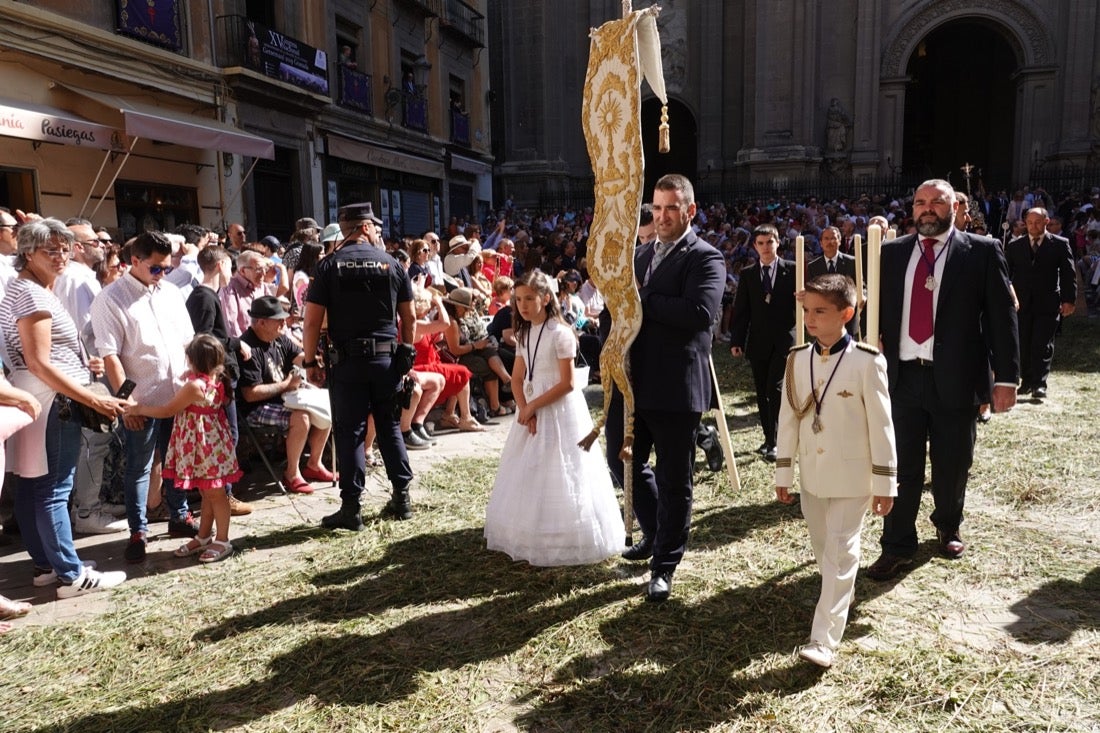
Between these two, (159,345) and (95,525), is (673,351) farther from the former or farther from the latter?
(95,525)

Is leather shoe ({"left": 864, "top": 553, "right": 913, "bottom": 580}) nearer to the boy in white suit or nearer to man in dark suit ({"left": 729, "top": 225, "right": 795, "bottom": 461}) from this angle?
the boy in white suit

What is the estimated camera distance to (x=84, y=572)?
14.0 ft

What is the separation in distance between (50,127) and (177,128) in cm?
201

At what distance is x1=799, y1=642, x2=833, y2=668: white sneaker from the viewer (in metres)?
3.26

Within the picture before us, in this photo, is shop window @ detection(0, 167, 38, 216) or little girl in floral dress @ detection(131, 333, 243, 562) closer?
little girl in floral dress @ detection(131, 333, 243, 562)

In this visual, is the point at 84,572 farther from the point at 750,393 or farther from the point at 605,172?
the point at 750,393

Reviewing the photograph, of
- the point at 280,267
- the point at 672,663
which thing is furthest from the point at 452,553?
the point at 280,267

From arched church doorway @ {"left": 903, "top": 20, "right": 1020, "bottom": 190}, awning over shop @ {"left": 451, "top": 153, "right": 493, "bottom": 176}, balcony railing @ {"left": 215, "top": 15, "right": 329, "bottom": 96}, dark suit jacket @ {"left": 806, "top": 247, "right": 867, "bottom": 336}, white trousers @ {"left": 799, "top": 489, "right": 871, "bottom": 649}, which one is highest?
arched church doorway @ {"left": 903, "top": 20, "right": 1020, "bottom": 190}

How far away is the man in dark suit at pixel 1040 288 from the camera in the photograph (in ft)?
28.5

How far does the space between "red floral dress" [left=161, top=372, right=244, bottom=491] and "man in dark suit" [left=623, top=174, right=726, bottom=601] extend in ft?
8.51

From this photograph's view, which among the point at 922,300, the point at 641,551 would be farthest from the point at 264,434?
the point at 922,300

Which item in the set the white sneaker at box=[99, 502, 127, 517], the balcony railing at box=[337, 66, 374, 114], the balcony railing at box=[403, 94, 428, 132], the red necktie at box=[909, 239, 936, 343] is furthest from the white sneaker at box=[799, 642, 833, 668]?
the balcony railing at box=[403, 94, 428, 132]

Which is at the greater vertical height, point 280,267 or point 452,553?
point 280,267

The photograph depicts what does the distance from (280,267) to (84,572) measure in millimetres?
4332
